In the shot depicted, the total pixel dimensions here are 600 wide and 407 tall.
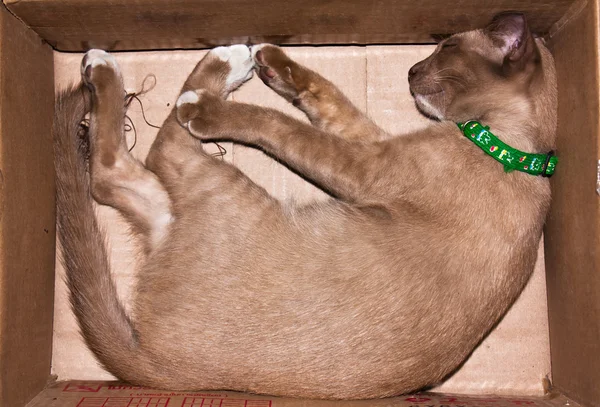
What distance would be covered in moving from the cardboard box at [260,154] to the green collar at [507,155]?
11 cm

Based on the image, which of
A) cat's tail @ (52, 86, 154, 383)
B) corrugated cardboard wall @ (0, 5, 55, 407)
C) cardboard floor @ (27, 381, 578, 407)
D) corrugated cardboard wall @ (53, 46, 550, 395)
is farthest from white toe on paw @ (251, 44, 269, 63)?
cardboard floor @ (27, 381, 578, 407)

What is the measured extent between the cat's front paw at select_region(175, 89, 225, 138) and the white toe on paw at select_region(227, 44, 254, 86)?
0.19 metres

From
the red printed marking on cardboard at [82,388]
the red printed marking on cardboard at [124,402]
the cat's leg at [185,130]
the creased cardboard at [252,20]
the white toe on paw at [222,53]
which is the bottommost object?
the red printed marking on cardboard at [82,388]

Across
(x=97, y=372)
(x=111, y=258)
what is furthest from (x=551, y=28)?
(x=97, y=372)

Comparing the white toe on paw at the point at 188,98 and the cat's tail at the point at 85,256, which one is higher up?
the white toe on paw at the point at 188,98

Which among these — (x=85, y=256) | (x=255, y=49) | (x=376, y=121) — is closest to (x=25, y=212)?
(x=85, y=256)

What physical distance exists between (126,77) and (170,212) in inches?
26.2

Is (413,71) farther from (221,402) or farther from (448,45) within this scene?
(221,402)

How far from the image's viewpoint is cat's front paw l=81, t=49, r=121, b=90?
2.27 m

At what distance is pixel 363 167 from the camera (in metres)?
2.03

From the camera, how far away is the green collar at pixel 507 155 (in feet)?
6.30

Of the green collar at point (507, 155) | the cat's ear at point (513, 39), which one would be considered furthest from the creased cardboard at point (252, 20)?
the green collar at point (507, 155)

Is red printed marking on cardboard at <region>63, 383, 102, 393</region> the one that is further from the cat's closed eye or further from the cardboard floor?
the cat's closed eye

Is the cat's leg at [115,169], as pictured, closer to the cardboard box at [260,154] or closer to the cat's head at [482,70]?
the cardboard box at [260,154]
